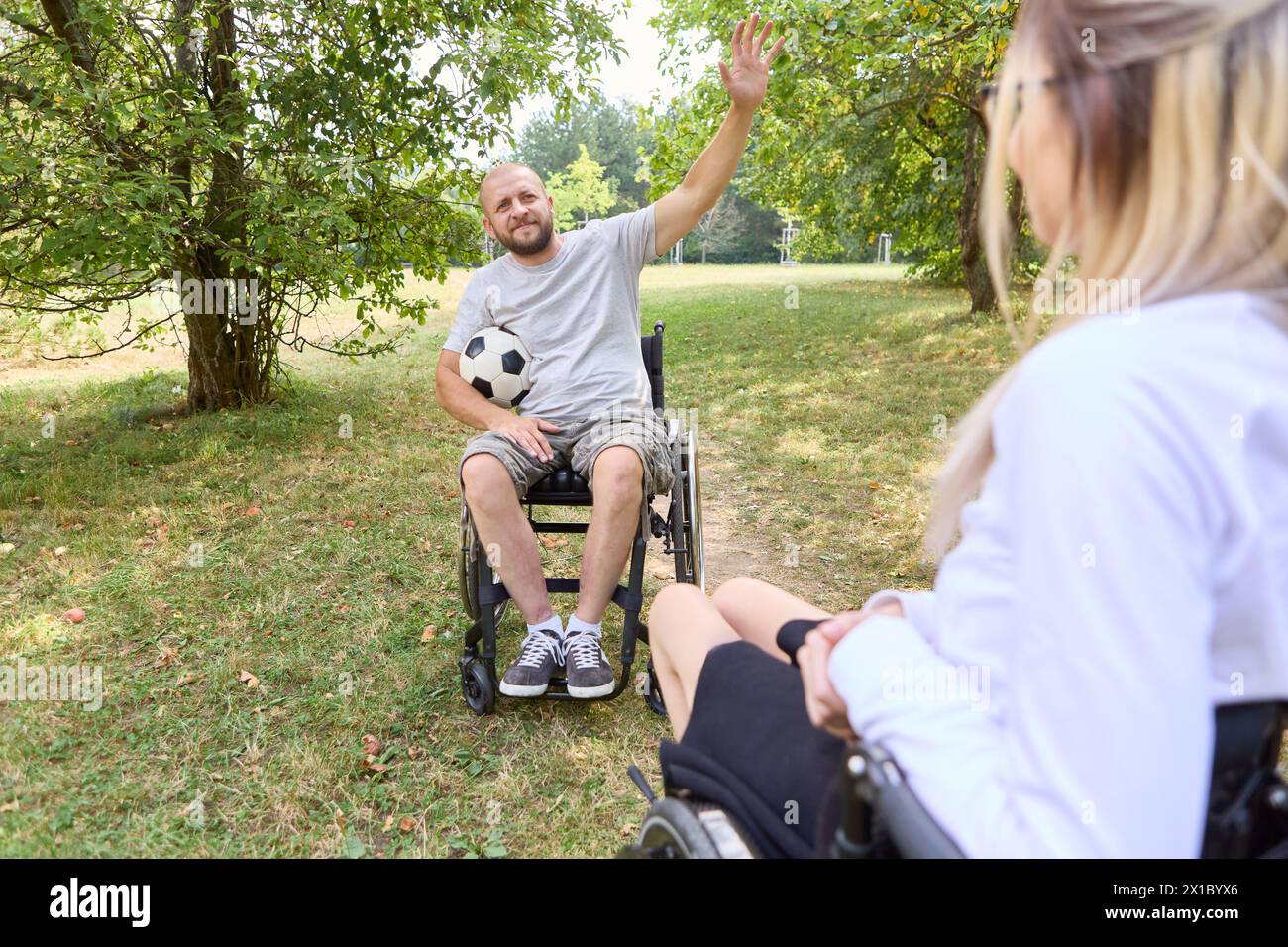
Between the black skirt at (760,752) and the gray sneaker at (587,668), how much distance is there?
1561 mm

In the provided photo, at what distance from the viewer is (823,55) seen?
696 centimetres

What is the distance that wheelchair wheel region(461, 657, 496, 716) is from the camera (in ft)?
9.79

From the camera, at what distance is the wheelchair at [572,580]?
292 centimetres

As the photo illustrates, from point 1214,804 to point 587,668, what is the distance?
2169mm

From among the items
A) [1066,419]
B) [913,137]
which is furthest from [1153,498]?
[913,137]

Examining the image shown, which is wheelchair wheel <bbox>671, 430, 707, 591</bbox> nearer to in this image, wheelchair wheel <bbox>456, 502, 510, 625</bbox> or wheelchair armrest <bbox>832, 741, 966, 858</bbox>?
wheelchair wheel <bbox>456, 502, 510, 625</bbox>

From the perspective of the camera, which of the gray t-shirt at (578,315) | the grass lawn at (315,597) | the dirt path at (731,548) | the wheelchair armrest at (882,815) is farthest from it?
the dirt path at (731,548)

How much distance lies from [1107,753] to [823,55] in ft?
24.0

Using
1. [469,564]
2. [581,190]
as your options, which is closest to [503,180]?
[469,564]

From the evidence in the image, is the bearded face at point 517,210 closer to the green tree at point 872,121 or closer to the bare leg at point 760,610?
the bare leg at point 760,610

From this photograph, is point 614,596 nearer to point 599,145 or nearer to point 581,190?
point 581,190

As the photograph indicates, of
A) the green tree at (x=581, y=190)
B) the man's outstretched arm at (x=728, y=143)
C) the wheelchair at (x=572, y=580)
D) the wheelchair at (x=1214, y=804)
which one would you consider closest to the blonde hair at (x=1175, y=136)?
the wheelchair at (x=1214, y=804)

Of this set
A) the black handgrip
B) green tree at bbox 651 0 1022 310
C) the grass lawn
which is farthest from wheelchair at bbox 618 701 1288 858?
green tree at bbox 651 0 1022 310
